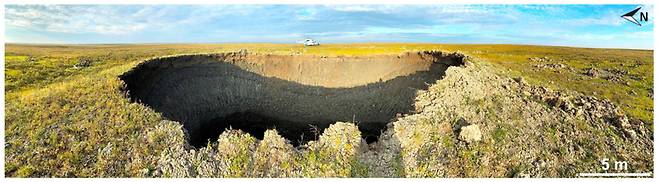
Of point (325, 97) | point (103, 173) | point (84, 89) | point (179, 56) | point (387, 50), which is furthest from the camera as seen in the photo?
point (387, 50)

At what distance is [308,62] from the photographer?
74.1ft

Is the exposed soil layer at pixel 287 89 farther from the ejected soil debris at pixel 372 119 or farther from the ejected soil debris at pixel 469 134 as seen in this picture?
the ejected soil debris at pixel 469 134

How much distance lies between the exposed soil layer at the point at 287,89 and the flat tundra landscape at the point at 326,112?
0.22 ft

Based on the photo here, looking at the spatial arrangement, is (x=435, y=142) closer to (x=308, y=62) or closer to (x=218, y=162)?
(x=218, y=162)

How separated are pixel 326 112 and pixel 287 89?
264 cm

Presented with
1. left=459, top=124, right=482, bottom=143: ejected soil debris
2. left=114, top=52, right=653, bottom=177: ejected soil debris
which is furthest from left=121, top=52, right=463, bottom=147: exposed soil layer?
left=459, top=124, right=482, bottom=143: ejected soil debris

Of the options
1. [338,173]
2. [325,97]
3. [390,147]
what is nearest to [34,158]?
[338,173]

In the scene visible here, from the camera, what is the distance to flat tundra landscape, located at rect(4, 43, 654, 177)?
11.1 meters

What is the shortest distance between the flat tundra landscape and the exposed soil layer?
0.07 metres

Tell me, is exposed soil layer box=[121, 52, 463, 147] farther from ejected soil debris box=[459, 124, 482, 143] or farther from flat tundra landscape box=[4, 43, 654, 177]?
ejected soil debris box=[459, 124, 482, 143]

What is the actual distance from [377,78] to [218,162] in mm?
12637

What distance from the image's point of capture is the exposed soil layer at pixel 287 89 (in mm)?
18484

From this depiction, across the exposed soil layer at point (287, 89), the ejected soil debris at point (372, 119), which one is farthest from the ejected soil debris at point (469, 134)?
the exposed soil layer at point (287, 89)

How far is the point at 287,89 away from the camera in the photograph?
22000mm
